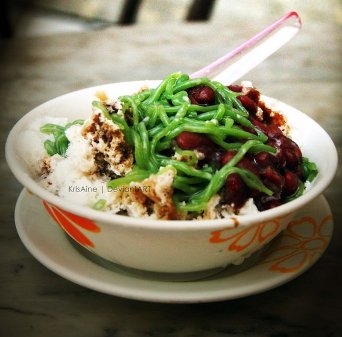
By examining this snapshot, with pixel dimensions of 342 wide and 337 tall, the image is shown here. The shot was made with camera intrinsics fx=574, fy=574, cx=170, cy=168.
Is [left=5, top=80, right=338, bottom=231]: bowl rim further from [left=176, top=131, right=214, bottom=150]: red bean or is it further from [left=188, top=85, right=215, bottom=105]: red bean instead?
[left=188, top=85, right=215, bottom=105]: red bean

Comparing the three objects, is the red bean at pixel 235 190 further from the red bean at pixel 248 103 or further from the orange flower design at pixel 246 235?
the red bean at pixel 248 103

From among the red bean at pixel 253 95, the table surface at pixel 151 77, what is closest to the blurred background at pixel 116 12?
the table surface at pixel 151 77

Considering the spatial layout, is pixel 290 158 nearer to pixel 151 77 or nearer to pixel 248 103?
pixel 248 103

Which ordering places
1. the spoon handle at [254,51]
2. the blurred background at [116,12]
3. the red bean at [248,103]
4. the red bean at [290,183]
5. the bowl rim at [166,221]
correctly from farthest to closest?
the blurred background at [116,12], the spoon handle at [254,51], the red bean at [248,103], the red bean at [290,183], the bowl rim at [166,221]

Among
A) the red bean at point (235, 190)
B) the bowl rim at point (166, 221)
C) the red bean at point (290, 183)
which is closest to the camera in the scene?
the bowl rim at point (166, 221)

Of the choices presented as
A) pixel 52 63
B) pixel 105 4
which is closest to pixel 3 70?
pixel 52 63

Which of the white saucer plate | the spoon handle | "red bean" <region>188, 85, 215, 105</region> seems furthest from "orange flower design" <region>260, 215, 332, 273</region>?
the spoon handle

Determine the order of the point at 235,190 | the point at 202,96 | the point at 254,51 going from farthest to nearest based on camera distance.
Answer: the point at 254,51, the point at 202,96, the point at 235,190

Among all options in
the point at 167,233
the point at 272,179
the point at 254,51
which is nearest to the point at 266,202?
the point at 272,179
